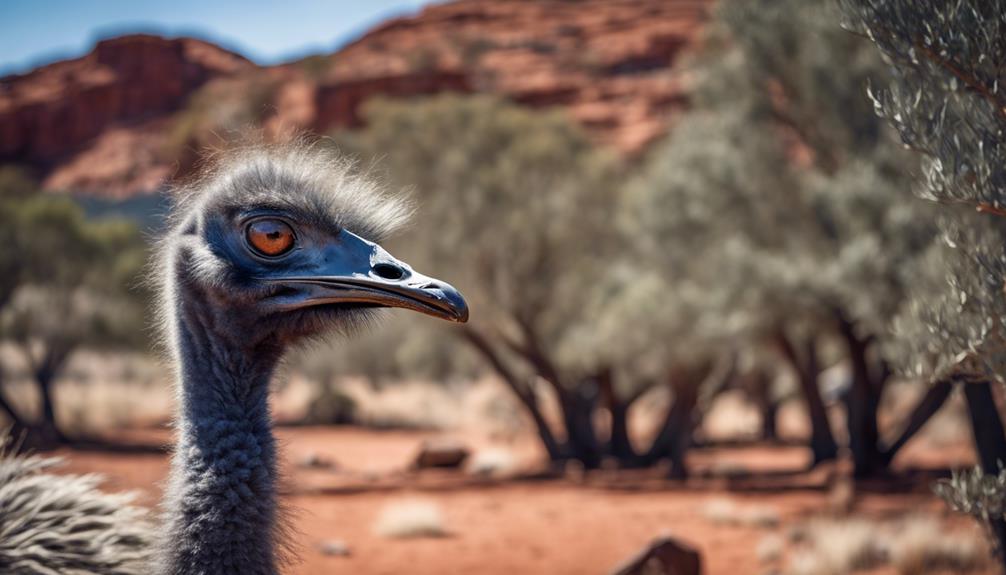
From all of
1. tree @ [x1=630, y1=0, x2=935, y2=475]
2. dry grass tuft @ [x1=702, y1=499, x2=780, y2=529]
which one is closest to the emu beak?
tree @ [x1=630, y1=0, x2=935, y2=475]

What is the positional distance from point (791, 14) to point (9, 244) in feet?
54.2

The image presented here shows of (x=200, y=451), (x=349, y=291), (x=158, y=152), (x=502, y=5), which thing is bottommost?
(x=200, y=451)

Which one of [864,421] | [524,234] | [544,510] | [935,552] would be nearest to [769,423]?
[864,421]

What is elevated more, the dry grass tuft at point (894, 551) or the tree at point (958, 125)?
the tree at point (958, 125)

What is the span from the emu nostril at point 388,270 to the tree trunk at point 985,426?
4776 millimetres

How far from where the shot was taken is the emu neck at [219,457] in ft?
8.81

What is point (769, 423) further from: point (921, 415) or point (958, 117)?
point (958, 117)

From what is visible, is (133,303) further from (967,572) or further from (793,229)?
(967,572)

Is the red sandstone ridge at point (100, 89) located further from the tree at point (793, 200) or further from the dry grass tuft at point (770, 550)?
the tree at point (793, 200)

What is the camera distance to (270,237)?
2.97m

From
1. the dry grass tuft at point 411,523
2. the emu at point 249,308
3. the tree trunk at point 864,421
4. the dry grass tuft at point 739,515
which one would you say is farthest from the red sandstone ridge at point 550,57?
the emu at point 249,308

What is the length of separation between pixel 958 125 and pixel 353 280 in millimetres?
2778

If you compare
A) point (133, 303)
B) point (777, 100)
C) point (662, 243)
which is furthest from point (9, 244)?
point (777, 100)

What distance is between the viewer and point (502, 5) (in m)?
68.8
